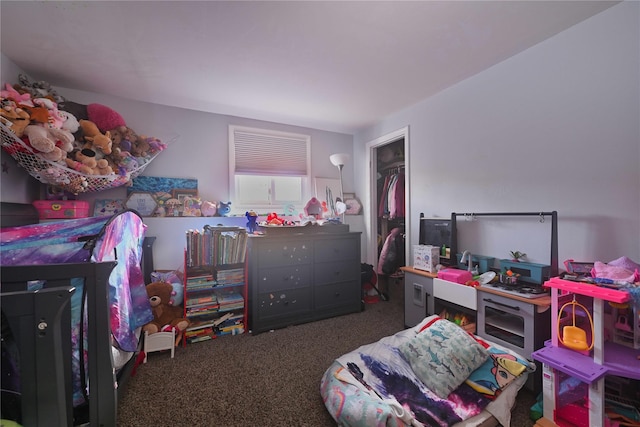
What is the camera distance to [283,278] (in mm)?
2549

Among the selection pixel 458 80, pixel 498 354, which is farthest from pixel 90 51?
pixel 498 354

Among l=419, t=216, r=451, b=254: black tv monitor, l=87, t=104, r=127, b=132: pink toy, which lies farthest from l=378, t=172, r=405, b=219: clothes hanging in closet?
l=87, t=104, r=127, b=132: pink toy

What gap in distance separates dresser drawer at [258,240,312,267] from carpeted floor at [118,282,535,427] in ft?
2.10

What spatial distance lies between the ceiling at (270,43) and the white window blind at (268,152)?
1.80 ft

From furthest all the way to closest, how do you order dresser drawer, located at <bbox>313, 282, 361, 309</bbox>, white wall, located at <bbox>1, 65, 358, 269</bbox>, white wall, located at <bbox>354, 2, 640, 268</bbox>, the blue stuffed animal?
the blue stuffed animal < dresser drawer, located at <bbox>313, 282, 361, 309</bbox> < white wall, located at <bbox>1, 65, 358, 269</bbox> < white wall, located at <bbox>354, 2, 640, 268</bbox>

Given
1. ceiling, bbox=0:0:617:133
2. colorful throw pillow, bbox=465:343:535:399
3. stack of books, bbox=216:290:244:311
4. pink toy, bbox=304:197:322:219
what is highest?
ceiling, bbox=0:0:617:133

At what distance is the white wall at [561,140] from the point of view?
4.98 feet

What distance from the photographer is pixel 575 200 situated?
5.65 ft

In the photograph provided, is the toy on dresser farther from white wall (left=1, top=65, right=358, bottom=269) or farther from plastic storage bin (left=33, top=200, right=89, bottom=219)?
plastic storage bin (left=33, top=200, right=89, bottom=219)

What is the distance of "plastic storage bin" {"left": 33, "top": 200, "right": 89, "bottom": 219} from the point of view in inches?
79.8

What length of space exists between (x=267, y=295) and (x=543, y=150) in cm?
251

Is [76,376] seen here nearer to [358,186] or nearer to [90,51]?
[90,51]

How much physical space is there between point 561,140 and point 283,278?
2430 mm

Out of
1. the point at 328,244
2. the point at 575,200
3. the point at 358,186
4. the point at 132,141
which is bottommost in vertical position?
the point at 328,244
